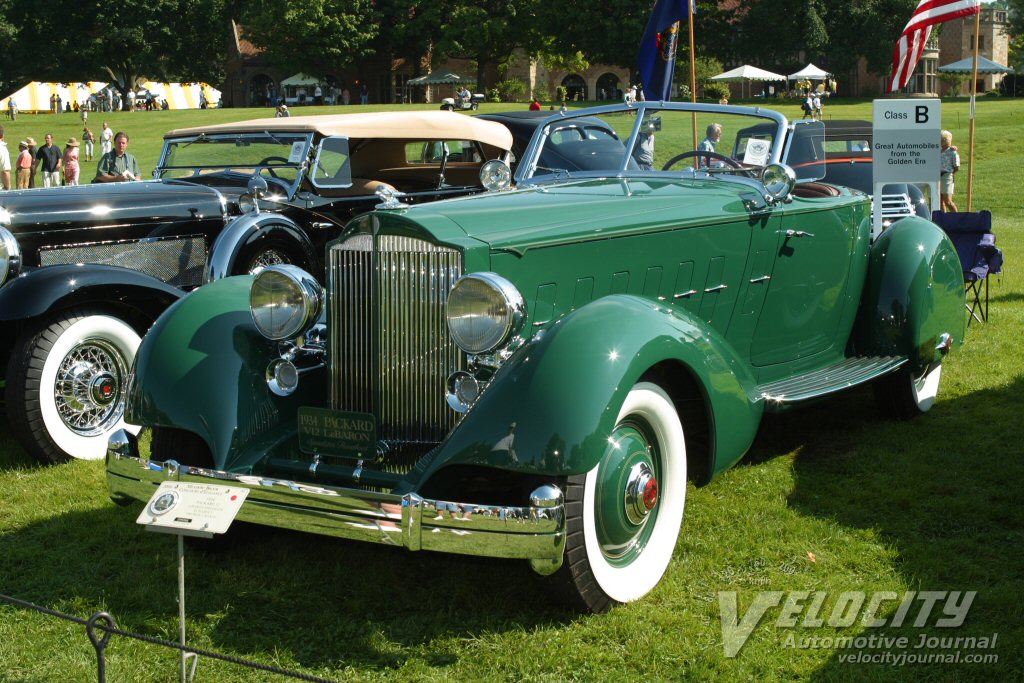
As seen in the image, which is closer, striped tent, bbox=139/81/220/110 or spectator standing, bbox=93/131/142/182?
spectator standing, bbox=93/131/142/182

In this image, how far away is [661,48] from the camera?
34.6 feet

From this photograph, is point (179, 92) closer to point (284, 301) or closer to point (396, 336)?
point (284, 301)

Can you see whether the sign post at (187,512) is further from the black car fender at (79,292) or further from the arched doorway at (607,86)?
the arched doorway at (607,86)

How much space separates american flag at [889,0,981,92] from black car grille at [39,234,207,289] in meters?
8.23

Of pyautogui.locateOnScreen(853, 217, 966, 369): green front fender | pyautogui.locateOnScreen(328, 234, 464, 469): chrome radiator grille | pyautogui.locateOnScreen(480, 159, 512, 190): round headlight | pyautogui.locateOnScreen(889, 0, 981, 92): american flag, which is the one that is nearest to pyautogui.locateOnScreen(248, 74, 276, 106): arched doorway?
pyautogui.locateOnScreen(889, 0, 981, 92): american flag

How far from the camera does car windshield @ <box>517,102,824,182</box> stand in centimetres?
546

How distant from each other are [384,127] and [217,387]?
534 centimetres

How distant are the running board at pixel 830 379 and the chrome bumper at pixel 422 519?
1.39 meters

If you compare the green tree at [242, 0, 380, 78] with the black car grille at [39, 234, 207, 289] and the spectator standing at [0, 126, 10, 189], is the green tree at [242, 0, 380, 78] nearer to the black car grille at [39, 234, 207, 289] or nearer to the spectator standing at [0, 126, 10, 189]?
the spectator standing at [0, 126, 10, 189]

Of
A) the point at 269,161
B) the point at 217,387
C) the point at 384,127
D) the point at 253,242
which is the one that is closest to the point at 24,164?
the point at 269,161

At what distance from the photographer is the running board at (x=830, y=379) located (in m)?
4.70

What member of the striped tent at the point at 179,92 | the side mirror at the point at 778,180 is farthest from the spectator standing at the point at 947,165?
the striped tent at the point at 179,92

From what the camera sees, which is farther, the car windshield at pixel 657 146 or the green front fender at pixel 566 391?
the car windshield at pixel 657 146

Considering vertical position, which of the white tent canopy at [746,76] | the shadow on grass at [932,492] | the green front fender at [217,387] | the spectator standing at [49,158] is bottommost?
the shadow on grass at [932,492]
